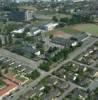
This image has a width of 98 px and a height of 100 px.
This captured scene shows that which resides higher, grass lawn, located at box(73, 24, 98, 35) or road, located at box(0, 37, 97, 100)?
grass lawn, located at box(73, 24, 98, 35)

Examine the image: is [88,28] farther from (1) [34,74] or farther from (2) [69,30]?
(1) [34,74]

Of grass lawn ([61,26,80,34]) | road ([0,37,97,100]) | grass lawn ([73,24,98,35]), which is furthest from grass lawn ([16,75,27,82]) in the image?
grass lawn ([73,24,98,35])

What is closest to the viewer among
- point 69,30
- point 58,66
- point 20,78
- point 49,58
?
point 20,78

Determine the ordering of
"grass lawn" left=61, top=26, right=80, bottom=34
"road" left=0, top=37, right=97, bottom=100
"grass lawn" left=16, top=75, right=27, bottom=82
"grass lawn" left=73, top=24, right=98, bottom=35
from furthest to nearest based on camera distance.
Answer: "grass lawn" left=73, top=24, right=98, bottom=35
"grass lawn" left=61, top=26, right=80, bottom=34
"grass lawn" left=16, top=75, right=27, bottom=82
"road" left=0, top=37, right=97, bottom=100

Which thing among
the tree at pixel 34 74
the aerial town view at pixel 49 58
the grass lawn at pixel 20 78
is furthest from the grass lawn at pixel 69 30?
the grass lawn at pixel 20 78

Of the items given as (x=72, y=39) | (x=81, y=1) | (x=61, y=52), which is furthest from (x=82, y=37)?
(x=81, y=1)

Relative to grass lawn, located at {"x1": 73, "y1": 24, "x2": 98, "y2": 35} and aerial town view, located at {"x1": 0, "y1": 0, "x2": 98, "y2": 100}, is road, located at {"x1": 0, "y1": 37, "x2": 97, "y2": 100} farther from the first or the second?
grass lawn, located at {"x1": 73, "y1": 24, "x2": 98, "y2": 35}

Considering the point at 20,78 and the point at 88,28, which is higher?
the point at 88,28

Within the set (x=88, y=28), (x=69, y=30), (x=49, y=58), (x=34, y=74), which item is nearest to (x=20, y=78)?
(x=34, y=74)

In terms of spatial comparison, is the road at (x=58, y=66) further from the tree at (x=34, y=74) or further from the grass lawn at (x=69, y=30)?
the grass lawn at (x=69, y=30)
